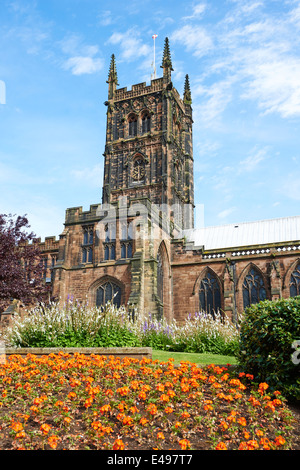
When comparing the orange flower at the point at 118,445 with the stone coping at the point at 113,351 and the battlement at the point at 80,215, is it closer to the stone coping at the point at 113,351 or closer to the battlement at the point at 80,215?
→ the stone coping at the point at 113,351

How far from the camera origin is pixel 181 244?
29.7m

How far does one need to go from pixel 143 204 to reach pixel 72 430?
68.3ft

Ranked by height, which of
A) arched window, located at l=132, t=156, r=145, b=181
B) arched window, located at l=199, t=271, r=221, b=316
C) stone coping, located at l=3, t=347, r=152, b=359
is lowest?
stone coping, located at l=3, t=347, r=152, b=359

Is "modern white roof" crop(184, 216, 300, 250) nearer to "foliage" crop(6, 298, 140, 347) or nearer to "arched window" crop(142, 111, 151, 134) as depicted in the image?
"arched window" crop(142, 111, 151, 134)

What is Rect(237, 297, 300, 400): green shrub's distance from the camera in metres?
6.71

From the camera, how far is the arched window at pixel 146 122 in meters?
44.0

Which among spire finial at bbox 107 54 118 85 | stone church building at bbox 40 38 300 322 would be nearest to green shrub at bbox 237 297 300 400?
stone church building at bbox 40 38 300 322

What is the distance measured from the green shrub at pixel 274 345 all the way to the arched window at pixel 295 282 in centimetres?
1958

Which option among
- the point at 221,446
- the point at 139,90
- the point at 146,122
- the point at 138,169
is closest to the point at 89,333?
the point at 221,446

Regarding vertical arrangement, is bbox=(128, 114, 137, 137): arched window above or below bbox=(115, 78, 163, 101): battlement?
below

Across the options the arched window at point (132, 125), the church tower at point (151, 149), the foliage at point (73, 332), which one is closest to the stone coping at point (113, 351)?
the foliage at point (73, 332)

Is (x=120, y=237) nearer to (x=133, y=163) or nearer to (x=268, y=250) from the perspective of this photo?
(x=268, y=250)

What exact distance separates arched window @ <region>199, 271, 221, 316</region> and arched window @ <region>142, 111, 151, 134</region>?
21135 millimetres
